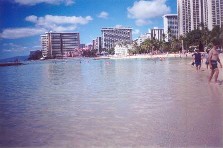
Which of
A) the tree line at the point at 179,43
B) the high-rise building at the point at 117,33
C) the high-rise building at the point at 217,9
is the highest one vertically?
the tree line at the point at 179,43

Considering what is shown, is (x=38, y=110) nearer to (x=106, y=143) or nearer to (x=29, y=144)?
(x=29, y=144)

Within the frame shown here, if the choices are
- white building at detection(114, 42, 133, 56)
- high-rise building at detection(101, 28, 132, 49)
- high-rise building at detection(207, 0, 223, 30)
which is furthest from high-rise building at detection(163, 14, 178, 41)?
white building at detection(114, 42, 133, 56)

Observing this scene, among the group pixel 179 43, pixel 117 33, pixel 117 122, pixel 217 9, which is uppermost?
pixel 179 43

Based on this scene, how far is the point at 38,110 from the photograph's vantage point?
5066mm

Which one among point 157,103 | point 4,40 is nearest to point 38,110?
point 4,40

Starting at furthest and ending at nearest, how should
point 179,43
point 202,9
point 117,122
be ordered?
point 179,43
point 202,9
point 117,122

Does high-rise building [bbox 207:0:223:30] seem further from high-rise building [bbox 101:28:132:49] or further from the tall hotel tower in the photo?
high-rise building [bbox 101:28:132:49]

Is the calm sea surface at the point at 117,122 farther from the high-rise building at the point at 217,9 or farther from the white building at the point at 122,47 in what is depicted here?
the white building at the point at 122,47

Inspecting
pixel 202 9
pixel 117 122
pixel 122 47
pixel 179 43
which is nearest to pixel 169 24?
pixel 122 47

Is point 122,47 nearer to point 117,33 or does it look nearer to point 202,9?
point 202,9

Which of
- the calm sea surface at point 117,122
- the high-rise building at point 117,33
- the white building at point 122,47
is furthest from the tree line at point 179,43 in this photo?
the calm sea surface at point 117,122

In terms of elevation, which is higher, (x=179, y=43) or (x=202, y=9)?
(x=179, y=43)

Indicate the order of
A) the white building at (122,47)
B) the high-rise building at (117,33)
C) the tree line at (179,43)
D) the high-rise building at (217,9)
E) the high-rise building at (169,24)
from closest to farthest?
the high-rise building at (217,9) < the high-rise building at (117,33) < the high-rise building at (169,24) < the white building at (122,47) < the tree line at (179,43)

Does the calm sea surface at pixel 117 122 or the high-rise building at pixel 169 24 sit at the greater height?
the high-rise building at pixel 169 24
